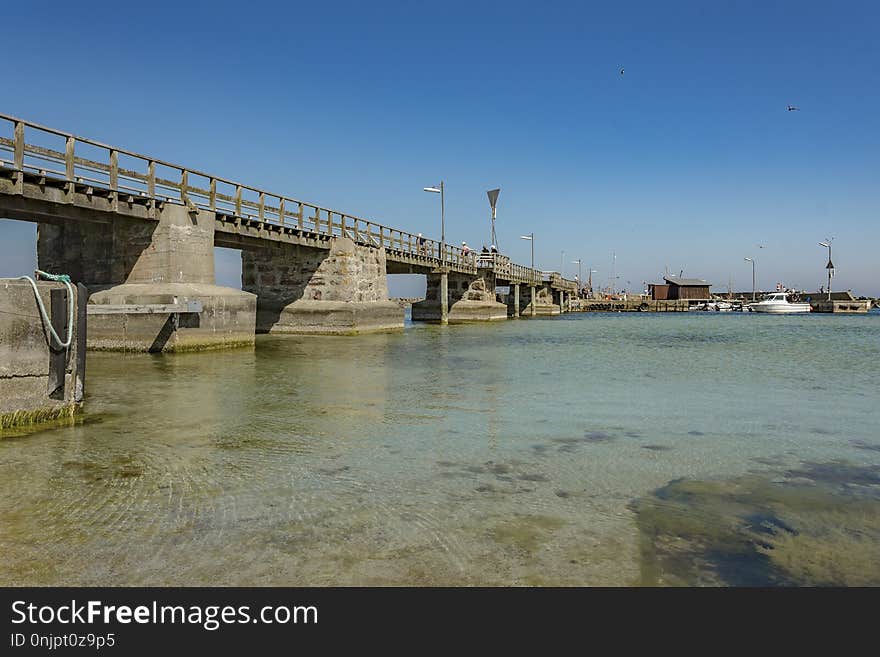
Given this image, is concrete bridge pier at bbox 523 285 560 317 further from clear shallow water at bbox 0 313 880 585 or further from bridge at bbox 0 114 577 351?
clear shallow water at bbox 0 313 880 585

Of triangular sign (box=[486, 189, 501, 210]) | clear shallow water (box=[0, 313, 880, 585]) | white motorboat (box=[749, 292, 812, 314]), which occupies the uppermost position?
triangular sign (box=[486, 189, 501, 210])

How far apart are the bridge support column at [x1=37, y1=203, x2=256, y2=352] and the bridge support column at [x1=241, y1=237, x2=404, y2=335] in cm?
837

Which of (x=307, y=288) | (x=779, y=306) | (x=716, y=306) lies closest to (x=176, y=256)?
(x=307, y=288)

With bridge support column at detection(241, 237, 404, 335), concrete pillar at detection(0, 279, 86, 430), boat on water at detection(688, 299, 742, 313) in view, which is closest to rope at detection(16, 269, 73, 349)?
concrete pillar at detection(0, 279, 86, 430)

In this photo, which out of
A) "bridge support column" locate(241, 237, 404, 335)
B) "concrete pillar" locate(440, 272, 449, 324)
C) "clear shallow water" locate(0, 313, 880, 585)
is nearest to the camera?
"clear shallow water" locate(0, 313, 880, 585)

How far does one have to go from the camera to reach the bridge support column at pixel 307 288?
30.1 m

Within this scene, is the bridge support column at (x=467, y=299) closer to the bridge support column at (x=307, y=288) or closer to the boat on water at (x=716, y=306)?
the bridge support column at (x=307, y=288)

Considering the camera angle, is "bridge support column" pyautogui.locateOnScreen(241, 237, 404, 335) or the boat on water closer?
"bridge support column" pyautogui.locateOnScreen(241, 237, 404, 335)

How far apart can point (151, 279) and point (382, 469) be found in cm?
1612

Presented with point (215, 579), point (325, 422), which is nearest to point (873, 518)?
point (215, 579)

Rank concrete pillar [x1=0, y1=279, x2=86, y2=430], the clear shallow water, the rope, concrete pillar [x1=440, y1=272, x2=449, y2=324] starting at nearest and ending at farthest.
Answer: the clear shallow water → concrete pillar [x1=0, y1=279, x2=86, y2=430] → the rope → concrete pillar [x1=440, y1=272, x2=449, y2=324]

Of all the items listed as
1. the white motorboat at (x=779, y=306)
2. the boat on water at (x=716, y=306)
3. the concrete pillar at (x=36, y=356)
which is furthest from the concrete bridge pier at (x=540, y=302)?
the concrete pillar at (x=36, y=356)

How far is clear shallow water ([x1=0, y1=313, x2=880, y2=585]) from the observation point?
12.3ft
